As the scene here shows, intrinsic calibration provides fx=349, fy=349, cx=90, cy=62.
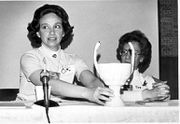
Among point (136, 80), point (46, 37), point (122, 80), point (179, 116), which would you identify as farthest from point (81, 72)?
point (179, 116)

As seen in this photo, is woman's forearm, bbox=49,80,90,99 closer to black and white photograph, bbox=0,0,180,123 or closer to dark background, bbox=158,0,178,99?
black and white photograph, bbox=0,0,180,123

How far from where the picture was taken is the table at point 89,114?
106cm

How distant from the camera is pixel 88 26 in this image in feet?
7.86

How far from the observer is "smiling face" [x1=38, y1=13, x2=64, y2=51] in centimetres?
178

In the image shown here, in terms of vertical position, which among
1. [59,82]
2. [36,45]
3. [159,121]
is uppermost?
[36,45]

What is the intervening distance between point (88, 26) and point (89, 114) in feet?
4.58

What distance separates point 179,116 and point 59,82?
0.47 meters

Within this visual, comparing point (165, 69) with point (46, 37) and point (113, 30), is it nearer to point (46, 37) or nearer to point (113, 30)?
point (113, 30)

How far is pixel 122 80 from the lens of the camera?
3.74ft

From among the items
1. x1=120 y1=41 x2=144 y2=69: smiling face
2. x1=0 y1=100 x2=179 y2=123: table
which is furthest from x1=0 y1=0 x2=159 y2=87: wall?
x1=0 y1=100 x2=179 y2=123: table

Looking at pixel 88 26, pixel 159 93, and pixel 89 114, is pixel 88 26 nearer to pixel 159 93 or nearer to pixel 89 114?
pixel 159 93

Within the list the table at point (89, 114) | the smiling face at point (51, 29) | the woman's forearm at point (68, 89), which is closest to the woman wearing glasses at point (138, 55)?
the smiling face at point (51, 29)

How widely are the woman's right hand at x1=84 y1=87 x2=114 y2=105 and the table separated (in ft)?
0.24

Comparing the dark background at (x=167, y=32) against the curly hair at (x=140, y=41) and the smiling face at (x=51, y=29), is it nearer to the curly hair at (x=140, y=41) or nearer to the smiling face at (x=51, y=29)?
the curly hair at (x=140, y=41)
